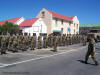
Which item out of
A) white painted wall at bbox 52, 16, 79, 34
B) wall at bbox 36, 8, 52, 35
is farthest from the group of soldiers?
white painted wall at bbox 52, 16, 79, 34

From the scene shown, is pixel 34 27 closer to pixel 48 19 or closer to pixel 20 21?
pixel 48 19

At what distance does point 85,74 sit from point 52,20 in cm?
3060

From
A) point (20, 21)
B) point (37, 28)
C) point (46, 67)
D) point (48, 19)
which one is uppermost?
point (48, 19)

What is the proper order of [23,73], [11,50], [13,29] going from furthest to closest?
[13,29]
[11,50]
[23,73]

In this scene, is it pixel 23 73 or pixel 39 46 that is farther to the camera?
pixel 39 46

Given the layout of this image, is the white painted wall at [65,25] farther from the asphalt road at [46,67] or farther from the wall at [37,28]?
the asphalt road at [46,67]

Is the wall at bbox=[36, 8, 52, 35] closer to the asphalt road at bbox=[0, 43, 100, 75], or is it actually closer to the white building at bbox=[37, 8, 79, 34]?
the white building at bbox=[37, 8, 79, 34]

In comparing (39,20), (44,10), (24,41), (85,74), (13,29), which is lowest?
(85,74)

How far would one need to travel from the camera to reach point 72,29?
45000mm

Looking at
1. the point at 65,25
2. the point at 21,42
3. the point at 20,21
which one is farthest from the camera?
the point at 65,25

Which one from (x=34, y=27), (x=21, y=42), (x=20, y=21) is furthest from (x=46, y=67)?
(x=20, y=21)

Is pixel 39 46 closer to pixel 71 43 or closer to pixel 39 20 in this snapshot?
pixel 71 43

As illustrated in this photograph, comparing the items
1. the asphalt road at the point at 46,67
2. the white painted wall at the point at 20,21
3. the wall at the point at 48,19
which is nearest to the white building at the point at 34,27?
the wall at the point at 48,19

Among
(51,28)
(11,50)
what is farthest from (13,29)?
(11,50)
